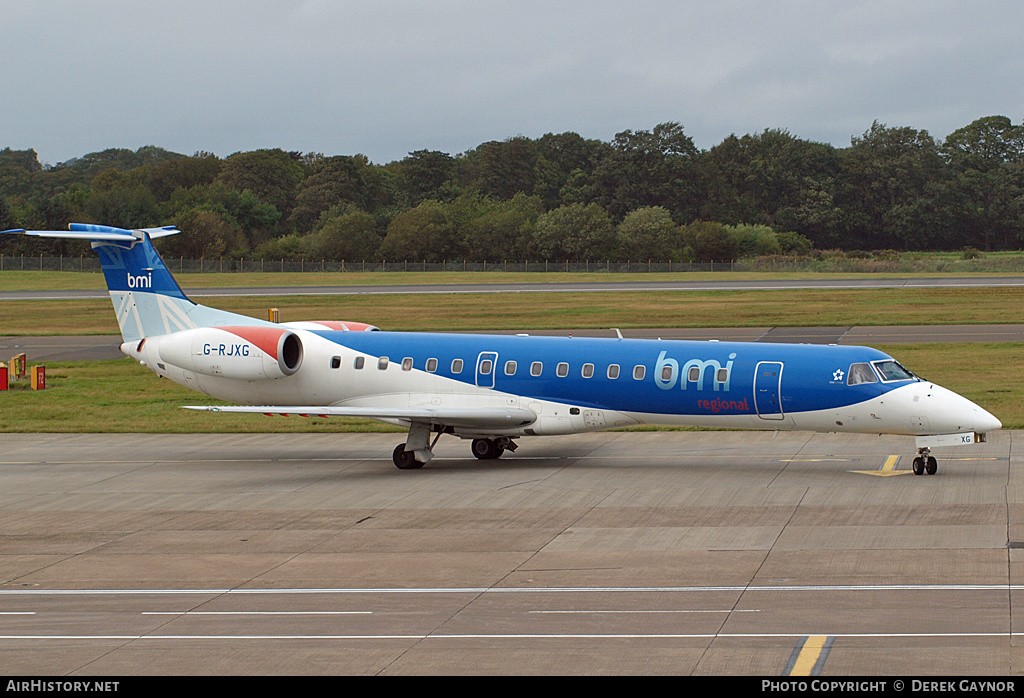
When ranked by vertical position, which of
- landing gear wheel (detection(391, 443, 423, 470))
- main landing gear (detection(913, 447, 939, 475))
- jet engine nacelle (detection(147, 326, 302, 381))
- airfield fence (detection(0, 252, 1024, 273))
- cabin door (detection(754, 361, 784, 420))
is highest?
airfield fence (detection(0, 252, 1024, 273))

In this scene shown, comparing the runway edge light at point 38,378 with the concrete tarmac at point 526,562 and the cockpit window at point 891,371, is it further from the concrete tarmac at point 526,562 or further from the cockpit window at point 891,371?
the cockpit window at point 891,371

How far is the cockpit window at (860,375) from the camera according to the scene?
24.8 m

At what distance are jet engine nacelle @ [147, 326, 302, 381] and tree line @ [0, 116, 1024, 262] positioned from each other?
11057 centimetres

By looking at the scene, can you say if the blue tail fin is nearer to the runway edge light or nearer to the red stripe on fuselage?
the red stripe on fuselage

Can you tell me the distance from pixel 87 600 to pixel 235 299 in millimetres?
72968

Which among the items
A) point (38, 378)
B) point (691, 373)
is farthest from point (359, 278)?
point (691, 373)

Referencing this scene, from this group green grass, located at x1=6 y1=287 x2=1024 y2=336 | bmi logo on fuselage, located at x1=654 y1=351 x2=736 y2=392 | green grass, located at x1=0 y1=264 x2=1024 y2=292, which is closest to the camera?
bmi logo on fuselage, located at x1=654 y1=351 x2=736 y2=392

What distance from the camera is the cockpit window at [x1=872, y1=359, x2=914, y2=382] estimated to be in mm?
24844

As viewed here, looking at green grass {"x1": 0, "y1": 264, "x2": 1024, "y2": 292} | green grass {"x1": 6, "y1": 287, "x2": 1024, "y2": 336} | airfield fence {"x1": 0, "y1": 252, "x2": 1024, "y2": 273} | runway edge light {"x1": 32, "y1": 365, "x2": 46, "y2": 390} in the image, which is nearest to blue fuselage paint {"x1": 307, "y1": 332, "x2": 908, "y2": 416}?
runway edge light {"x1": 32, "y1": 365, "x2": 46, "y2": 390}

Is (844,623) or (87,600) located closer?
(844,623)

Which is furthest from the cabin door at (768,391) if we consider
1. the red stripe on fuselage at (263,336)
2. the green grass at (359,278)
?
the green grass at (359,278)
